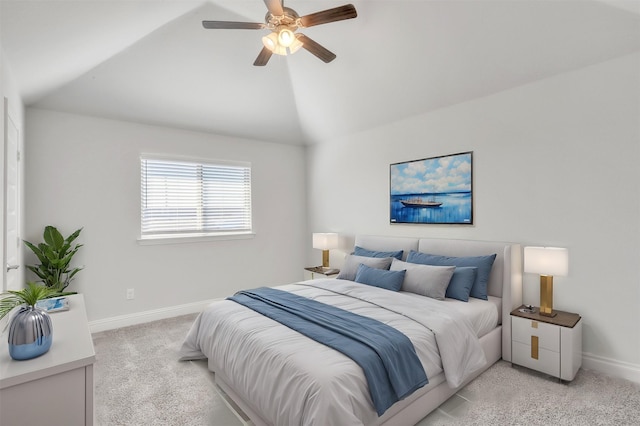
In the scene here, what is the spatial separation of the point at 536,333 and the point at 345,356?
74.2 inches

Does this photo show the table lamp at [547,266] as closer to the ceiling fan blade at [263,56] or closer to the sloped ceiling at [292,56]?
the sloped ceiling at [292,56]

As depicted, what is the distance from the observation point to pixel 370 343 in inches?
78.5

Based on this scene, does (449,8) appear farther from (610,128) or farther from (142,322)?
(142,322)

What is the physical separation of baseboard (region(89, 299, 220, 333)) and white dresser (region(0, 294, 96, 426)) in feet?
9.54

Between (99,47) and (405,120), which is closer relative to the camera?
(99,47)

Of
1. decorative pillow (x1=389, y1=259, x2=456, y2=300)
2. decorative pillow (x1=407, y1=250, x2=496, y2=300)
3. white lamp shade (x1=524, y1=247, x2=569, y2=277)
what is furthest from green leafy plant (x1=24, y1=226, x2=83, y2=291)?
white lamp shade (x1=524, y1=247, x2=569, y2=277)

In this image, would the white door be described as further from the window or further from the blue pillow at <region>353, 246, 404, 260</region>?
the blue pillow at <region>353, 246, 404, 260</region>

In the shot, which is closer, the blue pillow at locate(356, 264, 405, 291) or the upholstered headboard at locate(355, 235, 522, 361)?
the upholstered headboard at locate(355, 235, 522, 361)

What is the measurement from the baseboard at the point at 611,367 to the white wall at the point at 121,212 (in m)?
4.09

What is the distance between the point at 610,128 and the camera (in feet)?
8.81

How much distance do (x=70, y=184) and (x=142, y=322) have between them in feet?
6.21

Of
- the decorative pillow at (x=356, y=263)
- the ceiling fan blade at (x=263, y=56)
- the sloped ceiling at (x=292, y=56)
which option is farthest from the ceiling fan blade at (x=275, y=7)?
the decorative pillow at (x=356, y=263)

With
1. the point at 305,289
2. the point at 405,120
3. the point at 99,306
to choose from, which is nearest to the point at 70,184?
the point at 99,306

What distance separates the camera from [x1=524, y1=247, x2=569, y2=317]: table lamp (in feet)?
8.79
